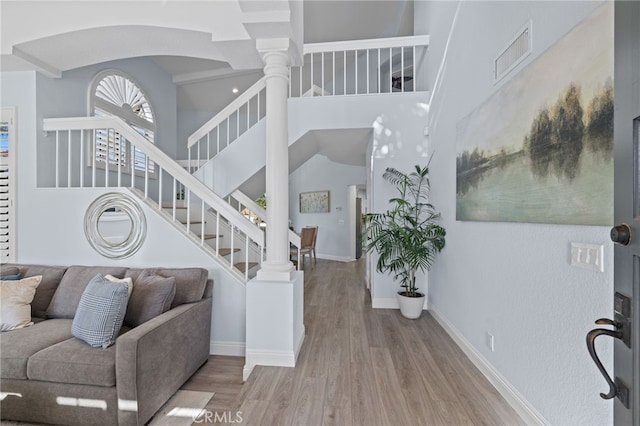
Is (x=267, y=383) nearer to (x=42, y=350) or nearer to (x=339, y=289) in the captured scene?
(x=42, y=350)

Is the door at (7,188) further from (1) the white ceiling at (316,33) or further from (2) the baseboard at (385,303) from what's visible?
(2) the baseboard at (385,303)

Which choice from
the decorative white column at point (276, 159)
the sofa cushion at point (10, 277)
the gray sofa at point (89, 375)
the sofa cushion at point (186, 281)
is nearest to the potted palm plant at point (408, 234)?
the decorative white column at point (276, 159)

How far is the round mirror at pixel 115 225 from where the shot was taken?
272 cm

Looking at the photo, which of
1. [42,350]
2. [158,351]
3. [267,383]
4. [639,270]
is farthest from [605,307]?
[42,350]

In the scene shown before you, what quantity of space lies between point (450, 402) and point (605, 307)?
1.09m

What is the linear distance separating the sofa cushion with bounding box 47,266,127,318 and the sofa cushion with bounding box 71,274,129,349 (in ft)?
1.79

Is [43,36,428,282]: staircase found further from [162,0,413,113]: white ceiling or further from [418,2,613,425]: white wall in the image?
[418,2,613,425]: white wall

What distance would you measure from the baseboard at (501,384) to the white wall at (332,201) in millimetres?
5330

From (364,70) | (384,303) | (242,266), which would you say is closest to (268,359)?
(242,266)

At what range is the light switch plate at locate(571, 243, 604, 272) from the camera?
1201mm

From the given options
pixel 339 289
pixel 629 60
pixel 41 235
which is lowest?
pixel 339 289

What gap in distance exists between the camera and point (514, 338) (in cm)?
180

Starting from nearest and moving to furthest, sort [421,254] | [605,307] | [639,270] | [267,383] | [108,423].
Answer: [639,270] < [605,307] < [108,423] < [267,383] < [421,254]

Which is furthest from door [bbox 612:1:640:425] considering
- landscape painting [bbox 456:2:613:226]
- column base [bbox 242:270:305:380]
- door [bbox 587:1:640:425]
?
column base [bbox 242:270:305:380]
